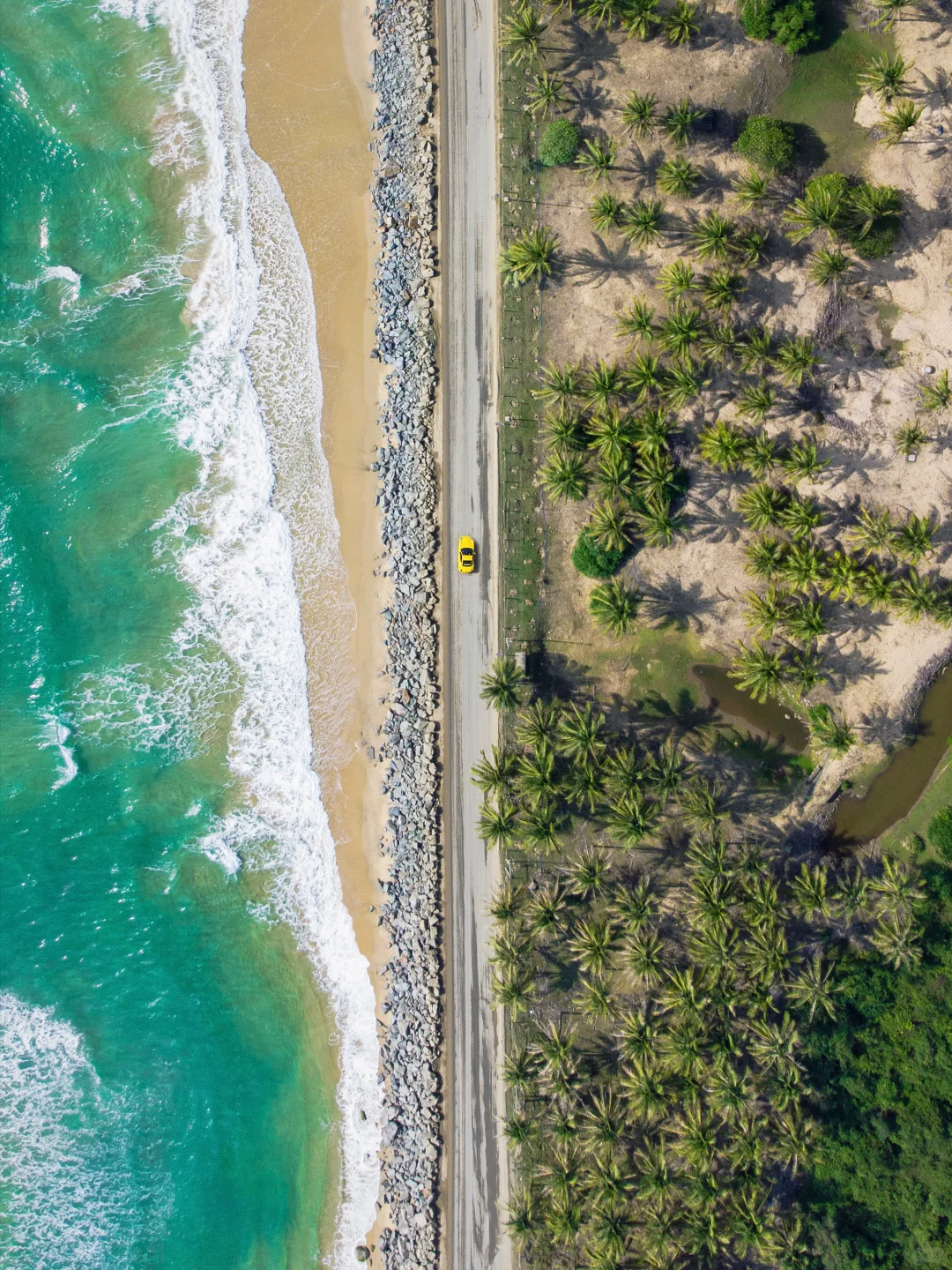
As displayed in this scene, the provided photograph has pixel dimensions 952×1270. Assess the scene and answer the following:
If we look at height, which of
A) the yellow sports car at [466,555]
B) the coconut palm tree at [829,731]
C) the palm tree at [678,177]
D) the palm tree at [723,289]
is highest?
the palm tree at [678,177]

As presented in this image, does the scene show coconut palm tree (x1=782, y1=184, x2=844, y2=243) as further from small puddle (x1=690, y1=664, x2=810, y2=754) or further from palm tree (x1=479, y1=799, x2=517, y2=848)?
palm tree (x1=479, y1=799, x2=517, y2=848)

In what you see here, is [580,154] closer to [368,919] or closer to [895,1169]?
[368,919]

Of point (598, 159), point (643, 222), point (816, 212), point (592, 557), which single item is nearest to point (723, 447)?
point (592, 557)

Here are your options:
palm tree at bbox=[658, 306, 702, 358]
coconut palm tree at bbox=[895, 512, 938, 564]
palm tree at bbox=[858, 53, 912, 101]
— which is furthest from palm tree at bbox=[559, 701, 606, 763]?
palm tree at bbox=[858, 53, 912, 101]

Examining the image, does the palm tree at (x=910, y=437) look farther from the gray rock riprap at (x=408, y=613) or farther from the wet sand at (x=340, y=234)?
the wet sand at (x=340, y=234)

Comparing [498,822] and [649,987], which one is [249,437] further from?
[649,987]

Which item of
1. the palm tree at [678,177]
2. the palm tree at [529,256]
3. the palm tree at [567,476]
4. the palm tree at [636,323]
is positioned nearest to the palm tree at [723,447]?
the palm tree at [636,323]

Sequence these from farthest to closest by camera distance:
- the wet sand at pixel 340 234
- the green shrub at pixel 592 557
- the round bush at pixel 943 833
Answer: the wet sand at pixel 340 234
the round bush at pixel 943 833
the green shrub at pixel 592 557
